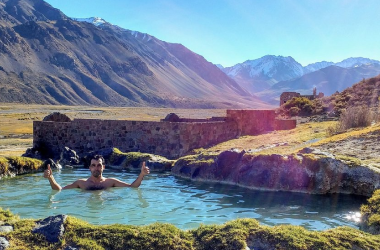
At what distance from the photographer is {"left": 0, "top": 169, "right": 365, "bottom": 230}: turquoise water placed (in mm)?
7611

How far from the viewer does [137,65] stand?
160 meters

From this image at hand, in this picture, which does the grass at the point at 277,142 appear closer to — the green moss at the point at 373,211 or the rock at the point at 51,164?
the rock at the point at 51,164

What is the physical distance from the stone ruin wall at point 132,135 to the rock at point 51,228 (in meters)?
11.7

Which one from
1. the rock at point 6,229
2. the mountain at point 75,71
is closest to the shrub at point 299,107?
the rock at point 6,229

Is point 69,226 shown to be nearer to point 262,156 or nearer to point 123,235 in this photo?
point 123,235

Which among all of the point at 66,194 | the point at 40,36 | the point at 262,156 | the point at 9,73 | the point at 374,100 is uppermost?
the point at 40,36

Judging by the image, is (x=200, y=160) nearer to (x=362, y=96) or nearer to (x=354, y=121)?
(x=354, y=121)

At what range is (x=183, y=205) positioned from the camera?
29.1 ft

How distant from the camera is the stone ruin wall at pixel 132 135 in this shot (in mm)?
17297

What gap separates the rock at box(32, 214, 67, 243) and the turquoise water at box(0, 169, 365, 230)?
185 centimetres

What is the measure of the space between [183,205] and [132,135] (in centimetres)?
981

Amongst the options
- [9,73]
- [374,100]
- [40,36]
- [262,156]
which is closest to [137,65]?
[40,36]

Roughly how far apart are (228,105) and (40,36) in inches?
3093

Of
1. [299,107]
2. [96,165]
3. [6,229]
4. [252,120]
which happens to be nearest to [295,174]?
[96,165]
